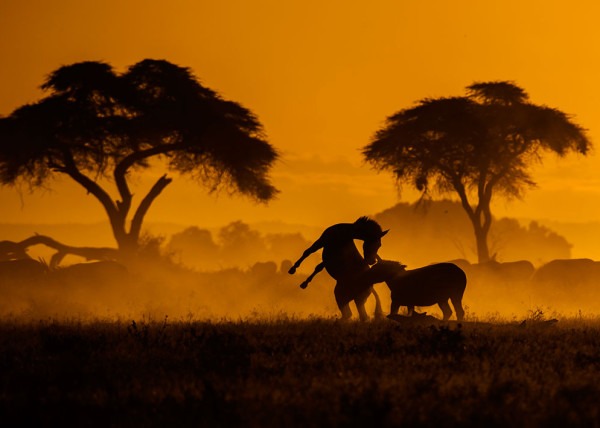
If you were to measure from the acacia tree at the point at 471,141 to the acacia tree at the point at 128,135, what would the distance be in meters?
7.49

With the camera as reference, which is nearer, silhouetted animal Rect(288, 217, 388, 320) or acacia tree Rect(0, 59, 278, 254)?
silhouetted animal Rect(288, 217, 388, 320)

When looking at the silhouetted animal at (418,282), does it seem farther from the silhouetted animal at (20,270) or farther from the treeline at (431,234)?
the treeline at (431,234)

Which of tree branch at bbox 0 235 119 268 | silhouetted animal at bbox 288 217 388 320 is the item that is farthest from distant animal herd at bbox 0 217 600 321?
tree branch at bbox 0 235 119 268

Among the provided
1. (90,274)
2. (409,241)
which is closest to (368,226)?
(90,274)

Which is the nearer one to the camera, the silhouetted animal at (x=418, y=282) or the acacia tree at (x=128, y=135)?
the silhouetted animal at (x=418, y=282)

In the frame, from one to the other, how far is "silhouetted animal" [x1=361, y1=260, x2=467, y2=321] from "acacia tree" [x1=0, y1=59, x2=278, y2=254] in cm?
2040

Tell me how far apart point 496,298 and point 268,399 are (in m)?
24.3

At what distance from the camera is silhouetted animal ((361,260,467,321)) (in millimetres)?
19312

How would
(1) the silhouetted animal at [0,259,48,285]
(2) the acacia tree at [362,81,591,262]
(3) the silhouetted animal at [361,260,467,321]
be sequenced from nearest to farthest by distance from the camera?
(3) the silhouetted animal at [361,260,467,321], (1) the silhouetted animal at [0,259,48,285], (2) the acacia tree at [362,81,591,262]

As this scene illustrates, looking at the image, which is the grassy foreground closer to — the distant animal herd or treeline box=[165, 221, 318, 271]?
the distant animal herd

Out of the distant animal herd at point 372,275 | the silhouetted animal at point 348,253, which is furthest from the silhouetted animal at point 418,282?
the silhouetted animal at point 348,253

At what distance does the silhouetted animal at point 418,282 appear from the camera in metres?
19.3

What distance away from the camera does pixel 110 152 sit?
133ft

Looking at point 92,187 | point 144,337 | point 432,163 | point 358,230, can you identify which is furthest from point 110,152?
point 144,337
